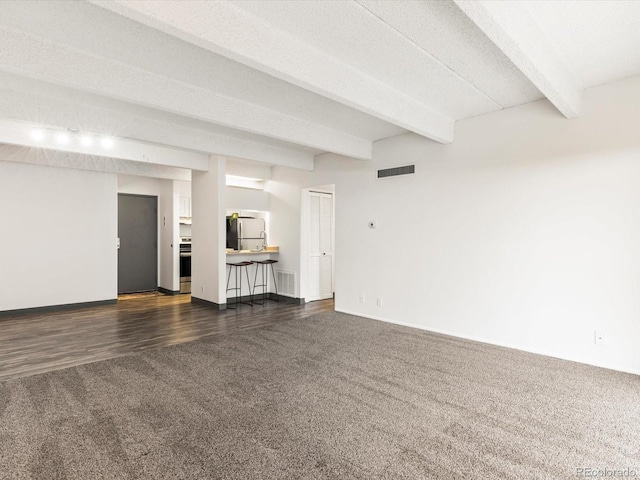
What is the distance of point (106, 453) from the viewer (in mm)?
2104

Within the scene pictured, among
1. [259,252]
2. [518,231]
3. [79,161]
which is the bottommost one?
[259,252]

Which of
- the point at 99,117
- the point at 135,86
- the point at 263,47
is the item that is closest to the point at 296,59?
the point at 263,47


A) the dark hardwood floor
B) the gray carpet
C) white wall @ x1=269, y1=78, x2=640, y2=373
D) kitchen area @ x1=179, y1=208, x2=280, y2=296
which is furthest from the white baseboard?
kitchen area @ x1=179, y1=208, x2=280, y2=296

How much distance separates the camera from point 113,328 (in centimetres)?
499

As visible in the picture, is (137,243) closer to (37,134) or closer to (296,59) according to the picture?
(37,134)

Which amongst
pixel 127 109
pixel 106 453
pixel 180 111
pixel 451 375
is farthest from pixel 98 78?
pixel 451 375

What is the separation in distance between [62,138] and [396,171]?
469 centimetres

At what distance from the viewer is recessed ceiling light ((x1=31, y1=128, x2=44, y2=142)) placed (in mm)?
4660

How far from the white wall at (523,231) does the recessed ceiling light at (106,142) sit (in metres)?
3.98

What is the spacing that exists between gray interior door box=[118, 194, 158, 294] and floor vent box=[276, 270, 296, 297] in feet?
10.1

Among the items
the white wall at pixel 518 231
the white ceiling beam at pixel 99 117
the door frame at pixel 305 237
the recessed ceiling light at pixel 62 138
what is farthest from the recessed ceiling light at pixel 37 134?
the white wall at pixel 518 231

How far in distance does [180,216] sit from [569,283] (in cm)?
716

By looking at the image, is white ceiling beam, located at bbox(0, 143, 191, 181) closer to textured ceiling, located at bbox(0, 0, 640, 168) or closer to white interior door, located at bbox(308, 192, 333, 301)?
textured ceiling, located at bbox(0, 0, 640, 168)

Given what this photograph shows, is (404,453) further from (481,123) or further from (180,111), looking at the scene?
(481,123)
